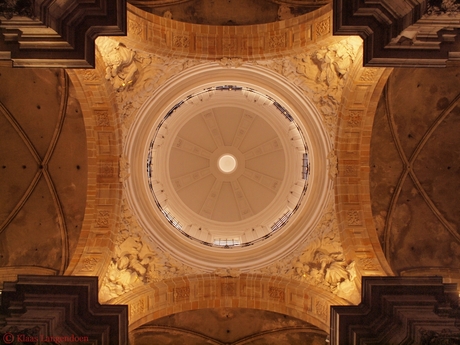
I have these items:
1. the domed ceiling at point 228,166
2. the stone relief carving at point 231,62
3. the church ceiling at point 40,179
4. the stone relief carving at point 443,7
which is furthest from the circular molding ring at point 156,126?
the stone relief carving at point 443,7

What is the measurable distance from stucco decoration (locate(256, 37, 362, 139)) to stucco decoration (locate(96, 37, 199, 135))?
2.71 metres

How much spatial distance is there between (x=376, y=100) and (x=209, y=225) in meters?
7.39

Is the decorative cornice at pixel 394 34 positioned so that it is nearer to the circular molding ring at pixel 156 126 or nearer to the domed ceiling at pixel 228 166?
the circular molding ring at pixel 156 126

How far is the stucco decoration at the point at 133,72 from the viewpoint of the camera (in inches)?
467

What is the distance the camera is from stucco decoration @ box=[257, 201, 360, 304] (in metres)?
11.7

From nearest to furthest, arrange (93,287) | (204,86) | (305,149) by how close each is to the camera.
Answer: (93,287) → (204,86) → (305,149)

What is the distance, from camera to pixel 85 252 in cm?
1179

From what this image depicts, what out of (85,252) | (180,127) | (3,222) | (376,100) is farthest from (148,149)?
(376,100)

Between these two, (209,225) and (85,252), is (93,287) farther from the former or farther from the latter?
(209,225)

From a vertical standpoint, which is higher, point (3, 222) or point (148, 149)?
point (148, 149)

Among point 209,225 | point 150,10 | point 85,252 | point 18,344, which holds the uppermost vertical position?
point 150,10

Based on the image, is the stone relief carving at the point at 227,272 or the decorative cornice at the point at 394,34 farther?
the stone relief carving at the point at 227,272

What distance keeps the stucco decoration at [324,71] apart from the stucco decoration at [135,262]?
6.04 m

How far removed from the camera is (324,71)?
40.1ft
